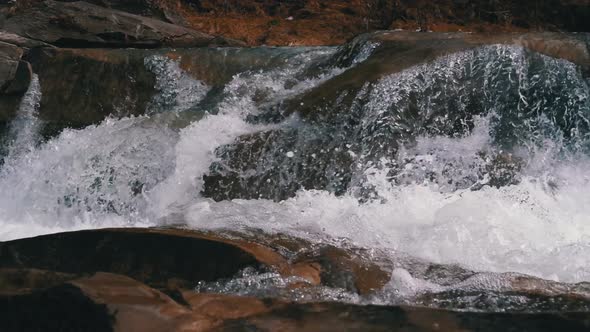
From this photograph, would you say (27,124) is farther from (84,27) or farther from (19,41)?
(84,27)

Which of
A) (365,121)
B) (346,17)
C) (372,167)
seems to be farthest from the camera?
(346,17)

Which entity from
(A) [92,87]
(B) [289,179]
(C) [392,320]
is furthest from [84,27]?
(C) [392,320]

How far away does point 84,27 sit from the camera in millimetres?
8141

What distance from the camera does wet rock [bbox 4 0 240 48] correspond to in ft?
26.7

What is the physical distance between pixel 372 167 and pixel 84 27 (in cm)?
437

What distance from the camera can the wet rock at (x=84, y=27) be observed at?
320 inches

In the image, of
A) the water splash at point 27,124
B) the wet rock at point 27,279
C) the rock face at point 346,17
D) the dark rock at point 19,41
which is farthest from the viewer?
the rock face at point 346,17

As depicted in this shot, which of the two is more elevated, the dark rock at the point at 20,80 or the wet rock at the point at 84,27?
the wet rock at the point at 84,27

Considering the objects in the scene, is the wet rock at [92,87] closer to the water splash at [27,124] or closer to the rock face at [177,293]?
the water splash at [27,124]

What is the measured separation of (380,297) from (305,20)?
8.78m

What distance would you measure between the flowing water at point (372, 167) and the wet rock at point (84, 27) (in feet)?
6.40

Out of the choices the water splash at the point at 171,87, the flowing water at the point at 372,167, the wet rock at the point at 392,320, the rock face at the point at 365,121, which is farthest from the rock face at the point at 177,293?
the water splash at the point at 171,87

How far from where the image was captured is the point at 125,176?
5.87 m

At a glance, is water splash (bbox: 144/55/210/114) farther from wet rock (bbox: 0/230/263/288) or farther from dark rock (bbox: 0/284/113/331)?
dark rock (bbox: 0/284/113/331)
